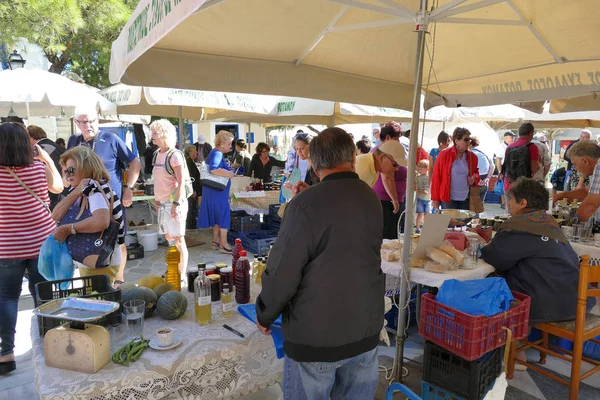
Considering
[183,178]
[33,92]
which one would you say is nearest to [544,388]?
[183,178]

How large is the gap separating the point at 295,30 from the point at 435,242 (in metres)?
1.78

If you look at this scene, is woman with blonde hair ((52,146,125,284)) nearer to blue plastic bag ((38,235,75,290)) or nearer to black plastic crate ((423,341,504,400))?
blue plastic bag ((38,235,75,290))

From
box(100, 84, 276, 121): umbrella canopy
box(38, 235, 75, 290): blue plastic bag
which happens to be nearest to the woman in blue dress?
box(100, 84, 276, 121): umbrella canopy

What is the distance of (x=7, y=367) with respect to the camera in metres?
3.30

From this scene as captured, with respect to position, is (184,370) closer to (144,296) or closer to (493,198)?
(144,296)

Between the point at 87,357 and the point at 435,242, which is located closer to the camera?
the point at 87,357

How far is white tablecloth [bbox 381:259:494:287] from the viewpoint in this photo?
2.84m

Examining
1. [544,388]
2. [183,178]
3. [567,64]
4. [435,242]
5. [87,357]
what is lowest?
[544,388]

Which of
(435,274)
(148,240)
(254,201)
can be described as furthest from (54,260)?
(254,201)

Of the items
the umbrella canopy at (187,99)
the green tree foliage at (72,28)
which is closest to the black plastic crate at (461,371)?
the umbrella canopy at (187,99)

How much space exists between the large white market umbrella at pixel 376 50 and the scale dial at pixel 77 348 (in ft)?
4.25

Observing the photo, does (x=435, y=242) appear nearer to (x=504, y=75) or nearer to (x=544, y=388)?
(x=544, y=388)

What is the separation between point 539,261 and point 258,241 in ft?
13.6

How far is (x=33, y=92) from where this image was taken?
540cm
